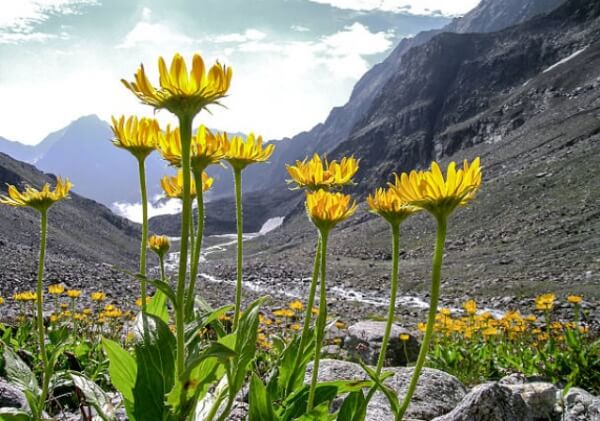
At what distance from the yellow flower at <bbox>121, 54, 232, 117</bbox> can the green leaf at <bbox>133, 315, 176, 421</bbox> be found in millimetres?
1108

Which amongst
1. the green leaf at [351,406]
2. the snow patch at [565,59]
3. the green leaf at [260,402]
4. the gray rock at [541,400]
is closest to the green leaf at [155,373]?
the green leaf at [260,402]

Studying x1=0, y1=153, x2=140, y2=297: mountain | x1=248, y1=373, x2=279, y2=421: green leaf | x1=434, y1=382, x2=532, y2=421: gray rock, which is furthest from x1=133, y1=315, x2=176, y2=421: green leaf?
x1=0, y1=153, x2=140, y2=297: mountain

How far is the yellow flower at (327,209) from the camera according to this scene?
2770mm

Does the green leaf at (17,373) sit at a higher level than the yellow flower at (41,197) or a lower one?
lower

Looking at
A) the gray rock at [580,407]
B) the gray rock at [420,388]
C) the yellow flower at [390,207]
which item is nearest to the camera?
the yellow flower at [390,207]

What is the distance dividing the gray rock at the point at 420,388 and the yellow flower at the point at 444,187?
8.72 ft

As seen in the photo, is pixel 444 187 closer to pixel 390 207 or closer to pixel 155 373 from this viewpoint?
pixel 390 207

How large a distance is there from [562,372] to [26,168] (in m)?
133

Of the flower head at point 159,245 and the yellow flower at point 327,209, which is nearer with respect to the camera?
the yellow flower at point 327,209

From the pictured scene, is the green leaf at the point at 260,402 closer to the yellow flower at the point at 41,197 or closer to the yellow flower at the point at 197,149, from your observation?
the yellow flower at the point at 197,149

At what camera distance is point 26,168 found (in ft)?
388

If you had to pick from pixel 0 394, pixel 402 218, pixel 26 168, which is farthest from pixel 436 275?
pixel 26 168

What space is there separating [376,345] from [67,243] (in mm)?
84477

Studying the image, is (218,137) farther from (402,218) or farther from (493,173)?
(493,173)
